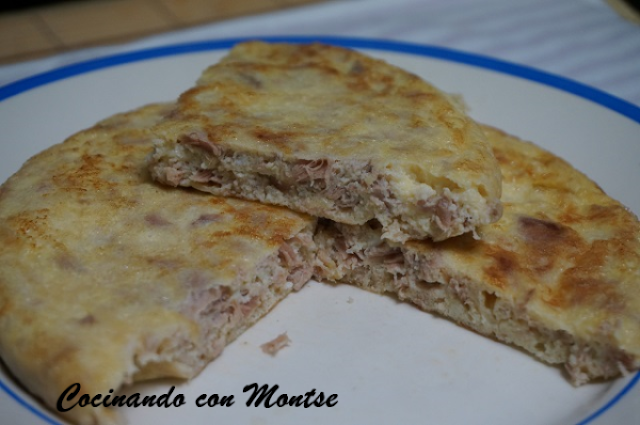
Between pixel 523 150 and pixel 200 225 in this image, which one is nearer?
pixel 200 225

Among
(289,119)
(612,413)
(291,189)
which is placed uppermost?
(289,119)

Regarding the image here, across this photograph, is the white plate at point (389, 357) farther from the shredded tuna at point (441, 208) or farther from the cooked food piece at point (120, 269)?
the shredded tuna at point (441, 208)

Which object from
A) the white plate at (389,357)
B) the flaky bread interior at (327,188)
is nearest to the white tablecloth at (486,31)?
the white plate at (389,357)

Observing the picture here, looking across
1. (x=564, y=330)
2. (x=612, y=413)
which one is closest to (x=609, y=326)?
(x=564, y=330)

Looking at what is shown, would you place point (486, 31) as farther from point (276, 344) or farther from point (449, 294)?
point (276, 344)

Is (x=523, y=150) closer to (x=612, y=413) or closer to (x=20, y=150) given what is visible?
(x=612, y=413)

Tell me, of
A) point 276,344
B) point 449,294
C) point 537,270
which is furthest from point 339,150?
point 537,270
